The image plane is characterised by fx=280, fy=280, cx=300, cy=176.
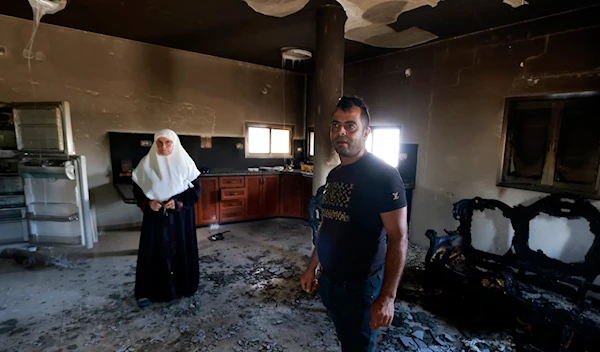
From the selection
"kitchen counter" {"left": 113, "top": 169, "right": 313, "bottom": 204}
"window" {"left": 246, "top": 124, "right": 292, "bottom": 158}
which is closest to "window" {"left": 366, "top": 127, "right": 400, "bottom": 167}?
"kitchen counter" {"left": 113, "top": 169, "right": 313, "bottom": 204}

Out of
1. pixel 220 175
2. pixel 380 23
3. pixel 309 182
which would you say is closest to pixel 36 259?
pixel 220 175

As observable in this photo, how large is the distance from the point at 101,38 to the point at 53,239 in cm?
282

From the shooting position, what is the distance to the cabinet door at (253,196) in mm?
4840

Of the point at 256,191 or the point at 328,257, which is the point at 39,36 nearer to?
the point at 256,191

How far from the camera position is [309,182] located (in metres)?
4.93

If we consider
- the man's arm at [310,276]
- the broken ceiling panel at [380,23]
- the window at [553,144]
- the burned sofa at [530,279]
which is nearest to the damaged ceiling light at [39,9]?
the broken ceiling panel at [380,23]

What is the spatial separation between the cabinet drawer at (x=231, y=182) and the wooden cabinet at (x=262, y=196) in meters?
0.13

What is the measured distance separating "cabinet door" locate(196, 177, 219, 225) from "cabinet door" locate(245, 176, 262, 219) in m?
0.53

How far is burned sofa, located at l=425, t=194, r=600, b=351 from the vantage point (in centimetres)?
183

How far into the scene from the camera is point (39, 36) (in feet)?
11.9

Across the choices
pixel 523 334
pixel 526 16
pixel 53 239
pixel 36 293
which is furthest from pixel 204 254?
pixel 526 16

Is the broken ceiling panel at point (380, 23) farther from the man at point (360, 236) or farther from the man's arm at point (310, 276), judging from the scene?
the man's arm at point (310, 276)

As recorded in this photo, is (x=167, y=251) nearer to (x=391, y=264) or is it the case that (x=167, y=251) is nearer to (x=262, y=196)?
(x=391, y=264)

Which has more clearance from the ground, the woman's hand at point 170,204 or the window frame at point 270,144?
the window frame at point 270,144
